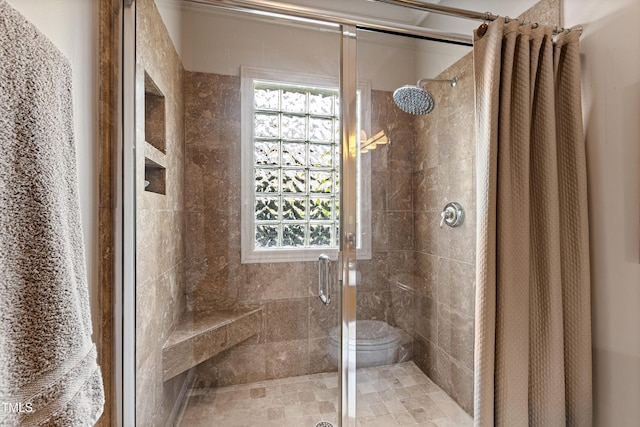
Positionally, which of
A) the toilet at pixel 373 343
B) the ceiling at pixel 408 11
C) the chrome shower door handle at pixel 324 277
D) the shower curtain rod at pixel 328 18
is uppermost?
the ceiling at pixel 408 11

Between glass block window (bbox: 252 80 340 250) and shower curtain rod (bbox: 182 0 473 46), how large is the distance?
1.53 ft

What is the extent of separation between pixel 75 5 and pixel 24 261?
78cm

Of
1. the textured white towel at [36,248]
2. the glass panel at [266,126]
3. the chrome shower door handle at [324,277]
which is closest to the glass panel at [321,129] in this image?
the glass panel at [266,126]

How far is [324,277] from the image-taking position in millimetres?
1709

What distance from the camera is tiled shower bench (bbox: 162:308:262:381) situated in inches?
55.4

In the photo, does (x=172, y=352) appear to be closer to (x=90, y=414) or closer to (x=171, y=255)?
(x=171, y=255)

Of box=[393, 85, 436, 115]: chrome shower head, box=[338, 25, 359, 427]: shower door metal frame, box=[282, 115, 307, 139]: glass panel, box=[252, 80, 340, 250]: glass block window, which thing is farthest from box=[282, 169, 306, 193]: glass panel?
box=[393, 85, 436, 115]: chrome shower head

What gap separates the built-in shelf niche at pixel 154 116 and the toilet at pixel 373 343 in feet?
4.23

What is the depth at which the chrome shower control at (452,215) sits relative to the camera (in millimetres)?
1525

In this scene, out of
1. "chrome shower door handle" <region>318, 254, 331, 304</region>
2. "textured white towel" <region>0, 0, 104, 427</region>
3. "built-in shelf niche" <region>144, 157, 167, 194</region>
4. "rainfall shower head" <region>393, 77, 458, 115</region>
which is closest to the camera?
"textured white towel" <region>0, 0, 104, 427</region>

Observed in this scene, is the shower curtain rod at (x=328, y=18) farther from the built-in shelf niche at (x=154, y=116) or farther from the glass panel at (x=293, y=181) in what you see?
the glass panel at (x=293, y=181)

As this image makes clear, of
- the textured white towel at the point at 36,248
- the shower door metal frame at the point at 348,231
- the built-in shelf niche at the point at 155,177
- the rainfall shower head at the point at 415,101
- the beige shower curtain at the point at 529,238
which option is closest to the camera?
the textured white towel at the point at 36,248

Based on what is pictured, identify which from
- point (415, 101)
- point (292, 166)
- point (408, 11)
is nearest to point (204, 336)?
point (292, 166)

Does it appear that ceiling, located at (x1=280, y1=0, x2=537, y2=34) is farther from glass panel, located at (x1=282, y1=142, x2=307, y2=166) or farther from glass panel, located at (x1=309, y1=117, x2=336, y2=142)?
glass panel, located at (x1=282, y1=142, x2=307, y2=166)
